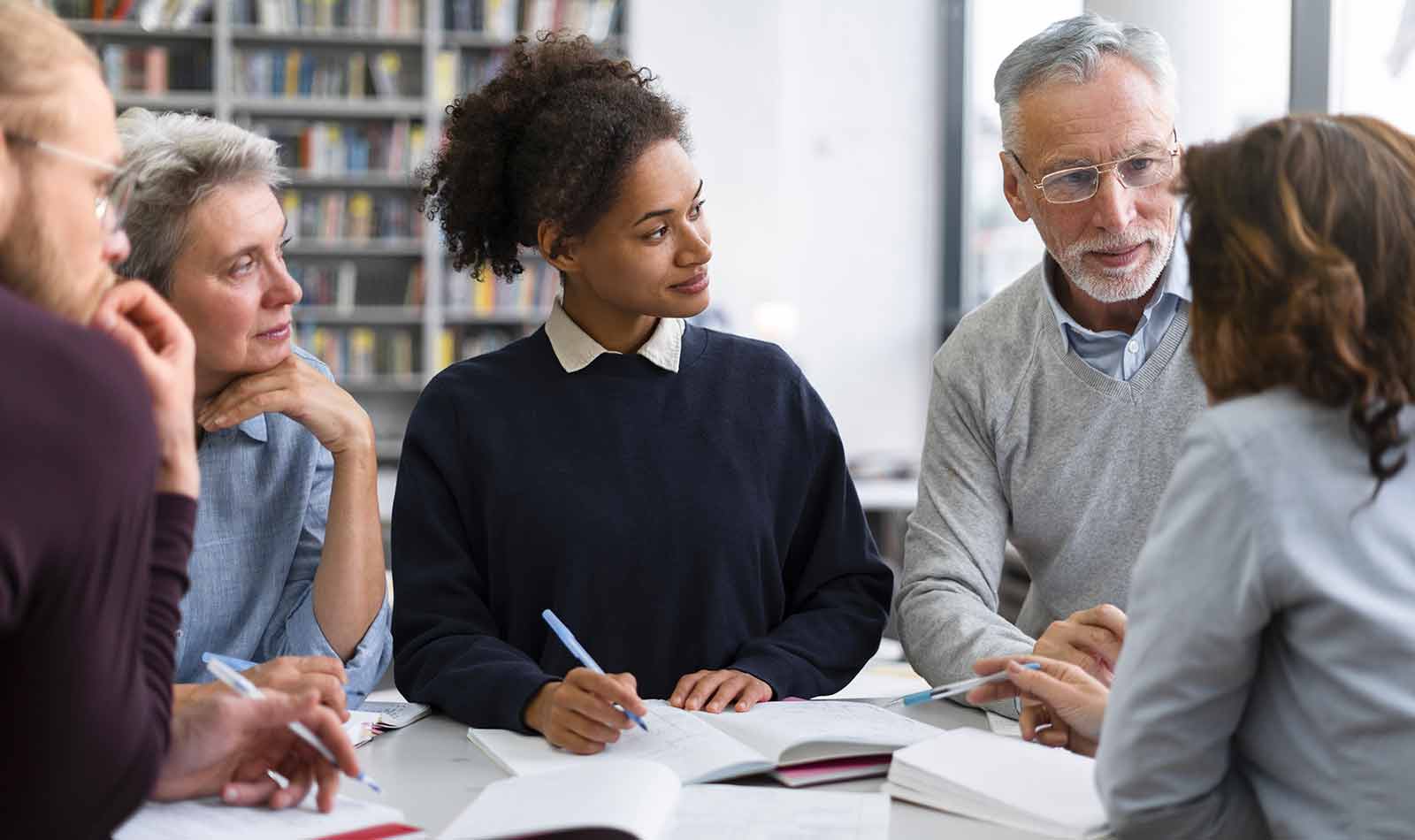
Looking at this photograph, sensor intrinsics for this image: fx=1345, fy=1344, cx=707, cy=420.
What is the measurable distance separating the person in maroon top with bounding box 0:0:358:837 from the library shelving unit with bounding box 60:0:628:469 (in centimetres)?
555

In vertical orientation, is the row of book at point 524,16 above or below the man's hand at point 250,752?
above

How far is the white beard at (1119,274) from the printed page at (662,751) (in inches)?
Result: 32.6

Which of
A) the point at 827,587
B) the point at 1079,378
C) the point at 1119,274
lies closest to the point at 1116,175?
the point at 1119,274

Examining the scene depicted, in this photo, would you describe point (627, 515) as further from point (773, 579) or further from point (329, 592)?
point (329, 592)

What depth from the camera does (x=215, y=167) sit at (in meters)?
1.69

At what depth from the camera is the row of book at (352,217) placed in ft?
21.6

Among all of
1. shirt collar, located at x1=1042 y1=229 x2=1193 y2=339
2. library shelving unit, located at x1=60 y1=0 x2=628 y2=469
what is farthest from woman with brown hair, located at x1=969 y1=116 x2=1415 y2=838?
library shelving unit, located at x1=60 y1=0 x2=628 y2=469

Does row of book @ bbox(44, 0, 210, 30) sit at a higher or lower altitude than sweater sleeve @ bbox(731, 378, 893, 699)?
higher

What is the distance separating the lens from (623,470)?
1.74 metres

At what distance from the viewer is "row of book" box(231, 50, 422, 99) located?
21.3 feet

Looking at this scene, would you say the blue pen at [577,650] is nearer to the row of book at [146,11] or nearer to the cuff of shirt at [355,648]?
the cuff of shirt at [355,648]

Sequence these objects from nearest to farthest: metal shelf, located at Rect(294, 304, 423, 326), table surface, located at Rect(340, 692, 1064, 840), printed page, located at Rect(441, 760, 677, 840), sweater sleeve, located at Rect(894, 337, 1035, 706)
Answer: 1. printed page, located at Rect(441, 760, 677, 840)
2. table surface, located at Rect(340, 692, 1064, 840)
3. sweater sleeve, located at Rect(894, 337, 1035, 706)
4. metal shelf, located at Rect(294, 304, 423, 326)

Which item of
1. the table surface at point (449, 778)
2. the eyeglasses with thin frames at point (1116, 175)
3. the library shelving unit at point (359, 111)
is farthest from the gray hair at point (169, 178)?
the library shelving unit at point (359, 111)

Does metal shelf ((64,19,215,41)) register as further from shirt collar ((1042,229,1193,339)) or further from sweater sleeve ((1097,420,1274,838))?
sweater sleeve ((1097,420,1274,838))
